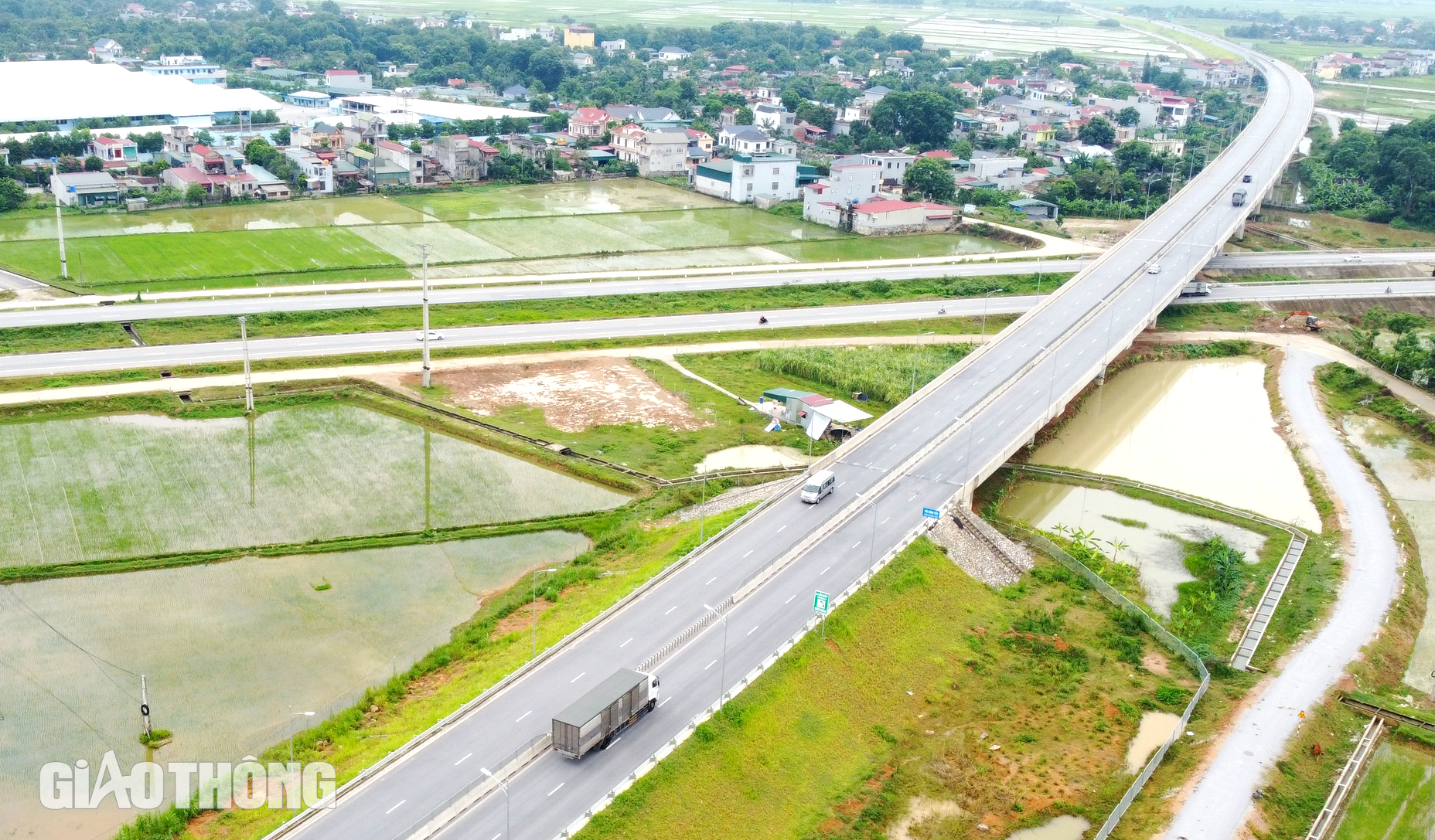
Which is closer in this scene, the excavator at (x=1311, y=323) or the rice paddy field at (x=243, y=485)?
the rice paddy field at (x=243, y=485)

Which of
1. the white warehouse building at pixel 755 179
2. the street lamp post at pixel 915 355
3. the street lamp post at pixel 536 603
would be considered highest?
the white warehouse building at pixel 755 179

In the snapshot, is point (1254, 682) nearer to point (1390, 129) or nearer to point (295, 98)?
point (1390, 129)

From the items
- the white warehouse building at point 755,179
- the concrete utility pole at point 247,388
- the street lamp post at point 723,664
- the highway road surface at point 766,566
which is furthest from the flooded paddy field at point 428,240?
the street lamp post at point 723,664

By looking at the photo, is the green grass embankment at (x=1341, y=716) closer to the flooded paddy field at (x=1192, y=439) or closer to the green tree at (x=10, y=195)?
the flooded paddy field at (x=1192, y=439)

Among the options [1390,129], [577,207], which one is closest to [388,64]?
[577,207]

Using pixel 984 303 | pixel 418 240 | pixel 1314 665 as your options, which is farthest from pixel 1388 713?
pixel 418 240

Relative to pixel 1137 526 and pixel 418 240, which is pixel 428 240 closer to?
pixel 418 240

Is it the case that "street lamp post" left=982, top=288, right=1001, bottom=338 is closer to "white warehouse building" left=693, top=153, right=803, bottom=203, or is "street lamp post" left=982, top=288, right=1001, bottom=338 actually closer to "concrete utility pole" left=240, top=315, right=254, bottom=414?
"white warehouse building" left=693, top=153, right=803, bottom=203
